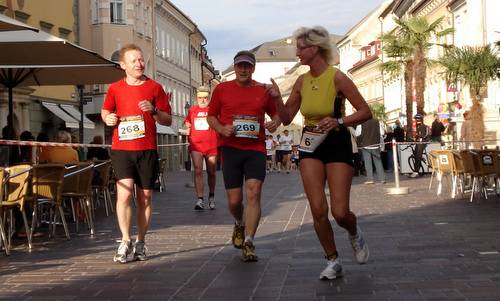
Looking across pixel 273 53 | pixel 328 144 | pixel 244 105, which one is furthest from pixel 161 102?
pixel 273 53

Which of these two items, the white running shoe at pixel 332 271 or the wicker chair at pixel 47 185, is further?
the wicker chair at pixel 47 185

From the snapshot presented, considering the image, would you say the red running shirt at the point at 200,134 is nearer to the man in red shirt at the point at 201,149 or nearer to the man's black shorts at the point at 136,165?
the man in red shirt at the point at 201,149

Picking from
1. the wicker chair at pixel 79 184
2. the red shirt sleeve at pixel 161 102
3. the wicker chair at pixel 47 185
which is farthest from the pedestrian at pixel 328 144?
the wicker chair at pixel 79 184

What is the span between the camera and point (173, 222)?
12.9 meters

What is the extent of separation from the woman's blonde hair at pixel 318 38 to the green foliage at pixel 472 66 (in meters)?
30.2

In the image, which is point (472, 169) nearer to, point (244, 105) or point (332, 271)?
point (244, 105)

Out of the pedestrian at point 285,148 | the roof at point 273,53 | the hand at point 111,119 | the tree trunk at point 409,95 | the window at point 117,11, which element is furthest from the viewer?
the roof at point 273,53

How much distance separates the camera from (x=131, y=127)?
28.1 feet

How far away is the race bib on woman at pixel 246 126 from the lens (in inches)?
341

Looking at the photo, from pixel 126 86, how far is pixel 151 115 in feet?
1.19

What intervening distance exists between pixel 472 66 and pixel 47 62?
2571 centimetres

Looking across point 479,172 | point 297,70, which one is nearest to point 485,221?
point 479,172

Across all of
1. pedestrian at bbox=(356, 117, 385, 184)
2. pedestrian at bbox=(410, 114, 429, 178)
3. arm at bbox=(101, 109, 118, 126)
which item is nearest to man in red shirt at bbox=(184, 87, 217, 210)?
arm at bbox=(101, 109, 118, 126)

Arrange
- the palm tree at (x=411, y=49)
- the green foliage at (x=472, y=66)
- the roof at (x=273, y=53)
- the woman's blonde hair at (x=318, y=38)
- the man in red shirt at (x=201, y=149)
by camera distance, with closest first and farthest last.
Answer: the woman's blonde hair at (x=318, y=38) < the man in red shirt at (x=201, y=149) < the green foliage at (x=472, y=66) < the palm tree at (x=411, y=49) < the roof at (x=273, y=53)
